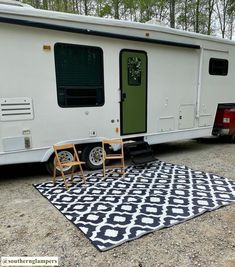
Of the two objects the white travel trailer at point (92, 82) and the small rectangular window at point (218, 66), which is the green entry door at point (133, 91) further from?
the small rectangular window at point (218, 66)

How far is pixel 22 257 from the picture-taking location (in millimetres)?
2309

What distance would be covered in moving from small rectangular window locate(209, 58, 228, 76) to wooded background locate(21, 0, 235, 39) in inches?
312

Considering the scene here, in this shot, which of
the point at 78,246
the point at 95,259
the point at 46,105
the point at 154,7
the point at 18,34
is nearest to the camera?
the point at 95,259

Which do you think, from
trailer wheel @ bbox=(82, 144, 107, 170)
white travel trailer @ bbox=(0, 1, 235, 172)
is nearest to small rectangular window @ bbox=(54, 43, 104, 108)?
white travel trailer @ bbox=(0, 1, 235, 172)

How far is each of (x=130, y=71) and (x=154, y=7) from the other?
35.2 feet

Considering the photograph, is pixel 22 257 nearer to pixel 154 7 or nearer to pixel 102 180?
pixel 102 180

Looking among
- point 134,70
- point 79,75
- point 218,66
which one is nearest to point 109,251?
point 79,75

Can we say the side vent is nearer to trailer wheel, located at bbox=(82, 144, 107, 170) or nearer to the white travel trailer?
the white travel trailer

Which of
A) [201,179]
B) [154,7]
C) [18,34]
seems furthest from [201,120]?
[154,7]

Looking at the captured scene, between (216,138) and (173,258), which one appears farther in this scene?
(216,138)

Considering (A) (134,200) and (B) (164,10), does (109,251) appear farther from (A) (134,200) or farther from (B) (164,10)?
(B) (164,10)

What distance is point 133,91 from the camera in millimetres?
5031

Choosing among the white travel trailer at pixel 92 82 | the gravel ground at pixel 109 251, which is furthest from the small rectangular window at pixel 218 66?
the gravel ground at pixel 109 251

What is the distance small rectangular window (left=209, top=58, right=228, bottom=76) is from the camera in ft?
20.4
